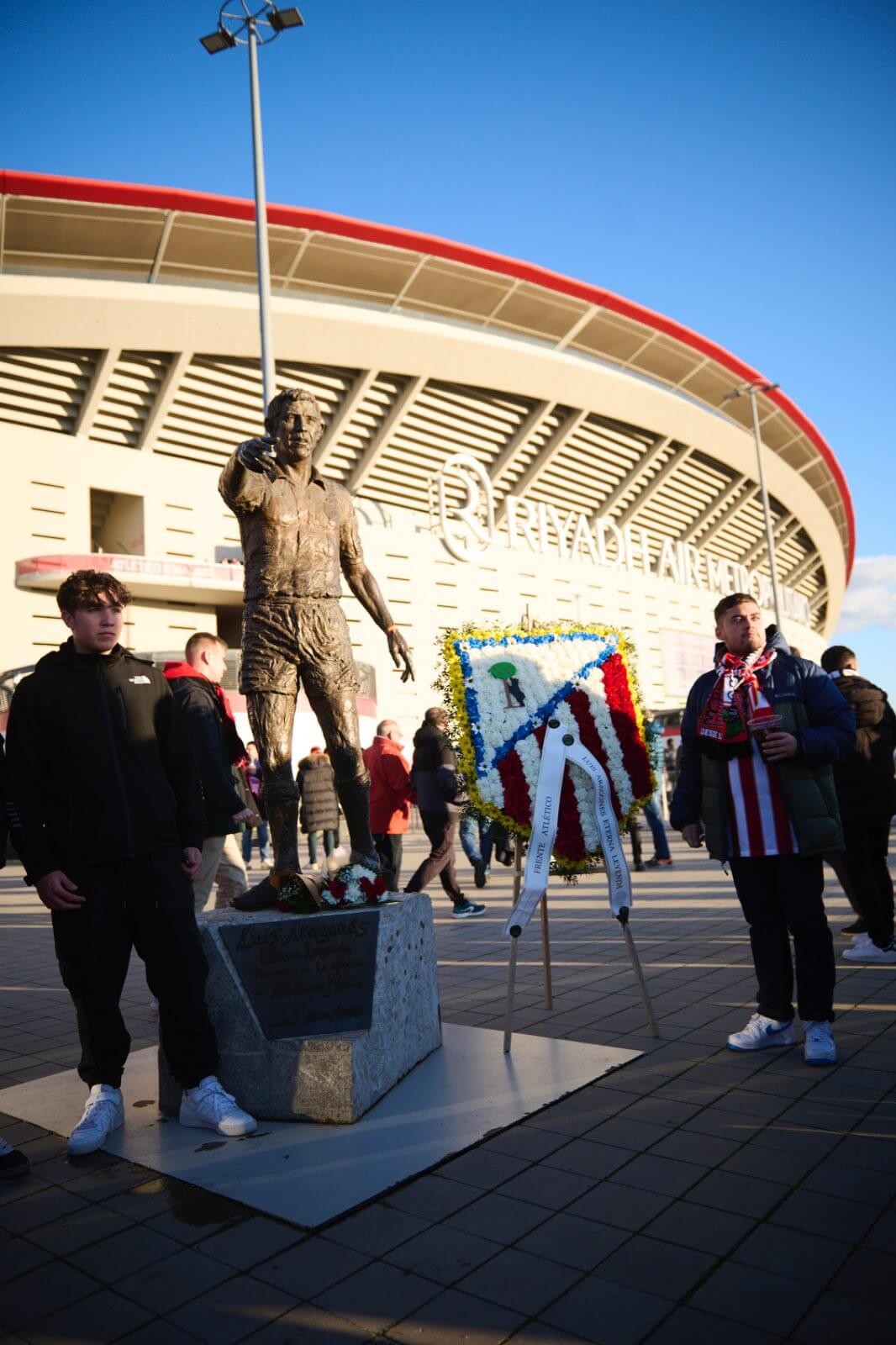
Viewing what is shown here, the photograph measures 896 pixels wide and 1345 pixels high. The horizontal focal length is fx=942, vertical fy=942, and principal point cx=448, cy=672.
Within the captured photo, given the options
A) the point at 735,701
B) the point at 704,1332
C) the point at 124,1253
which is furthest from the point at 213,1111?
the point at 735,701

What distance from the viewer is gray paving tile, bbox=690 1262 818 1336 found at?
2225mm

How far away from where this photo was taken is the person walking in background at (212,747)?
519cm

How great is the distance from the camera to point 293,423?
4.74 meters

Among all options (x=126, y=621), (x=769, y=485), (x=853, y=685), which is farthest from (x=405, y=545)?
(x=853, y=685)

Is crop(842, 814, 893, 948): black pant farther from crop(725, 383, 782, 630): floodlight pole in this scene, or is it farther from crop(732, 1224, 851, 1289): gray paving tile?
crop(725, 383, 782, 630): floodlight pole

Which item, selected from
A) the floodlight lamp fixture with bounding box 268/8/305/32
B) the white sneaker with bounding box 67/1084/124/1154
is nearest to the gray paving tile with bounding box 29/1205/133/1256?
the white sneaker with bounding box 67/1084/124/1154

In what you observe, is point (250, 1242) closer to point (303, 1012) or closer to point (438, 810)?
point (303, 1012)

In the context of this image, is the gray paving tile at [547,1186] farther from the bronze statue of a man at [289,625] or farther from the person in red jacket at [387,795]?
the person in red jacket at [387,795]

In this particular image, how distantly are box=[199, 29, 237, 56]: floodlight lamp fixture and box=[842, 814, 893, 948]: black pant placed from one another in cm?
1312

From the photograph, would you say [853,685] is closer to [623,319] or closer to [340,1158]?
[340,1158]

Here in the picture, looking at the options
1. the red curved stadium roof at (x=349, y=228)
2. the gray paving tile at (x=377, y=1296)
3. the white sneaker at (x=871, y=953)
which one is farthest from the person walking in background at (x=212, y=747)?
the red curved stadium roof at (x=349, y=228)

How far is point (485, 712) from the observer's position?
16.8 ft

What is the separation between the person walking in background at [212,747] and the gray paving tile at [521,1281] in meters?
2.73

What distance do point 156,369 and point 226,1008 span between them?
1028 inches
